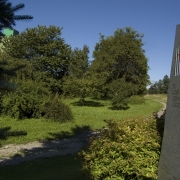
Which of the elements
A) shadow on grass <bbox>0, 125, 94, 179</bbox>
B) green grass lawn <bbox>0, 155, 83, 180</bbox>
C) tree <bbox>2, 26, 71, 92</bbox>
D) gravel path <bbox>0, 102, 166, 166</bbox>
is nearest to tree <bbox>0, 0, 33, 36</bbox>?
green grass lawn <bbox>0, 155, 83, 180</bbox>

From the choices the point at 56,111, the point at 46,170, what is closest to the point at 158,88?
the point at 56,111

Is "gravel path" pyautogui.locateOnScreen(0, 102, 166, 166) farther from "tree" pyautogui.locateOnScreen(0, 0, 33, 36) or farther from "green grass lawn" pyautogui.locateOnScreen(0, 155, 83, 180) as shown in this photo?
"tree" pyautogui.locateOnScreen(0, 0, 33, 36)

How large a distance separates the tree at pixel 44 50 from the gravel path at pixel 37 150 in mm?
25544

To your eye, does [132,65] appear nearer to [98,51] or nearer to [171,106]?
[98,51]

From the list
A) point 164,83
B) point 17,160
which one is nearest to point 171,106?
point 17,160

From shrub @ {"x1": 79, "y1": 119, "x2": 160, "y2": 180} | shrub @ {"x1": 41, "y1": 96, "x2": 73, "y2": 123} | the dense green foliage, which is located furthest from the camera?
the dense green foliage

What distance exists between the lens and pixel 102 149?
4.33 m

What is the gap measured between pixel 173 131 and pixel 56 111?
44.4 feet

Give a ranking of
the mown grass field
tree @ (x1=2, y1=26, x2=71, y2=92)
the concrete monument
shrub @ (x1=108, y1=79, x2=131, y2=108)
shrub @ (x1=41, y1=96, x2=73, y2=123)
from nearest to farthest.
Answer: the concrete monument < the mown grass field < shrub @ (x1=41, y1=96, x2=73, y2=123) < shrub @ (x1=108, y1=79, x2=131, y2=108) < tree @ (x1=2, y1=26, x2=71, y2=92)

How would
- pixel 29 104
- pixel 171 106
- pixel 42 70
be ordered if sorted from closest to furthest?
1. pixel 171 106
2. pixel 29 104
3. pixel 42 70

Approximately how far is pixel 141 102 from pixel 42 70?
15.2 m

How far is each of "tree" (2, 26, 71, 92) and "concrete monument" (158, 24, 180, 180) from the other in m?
33.9

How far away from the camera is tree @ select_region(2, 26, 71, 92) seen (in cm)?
3759

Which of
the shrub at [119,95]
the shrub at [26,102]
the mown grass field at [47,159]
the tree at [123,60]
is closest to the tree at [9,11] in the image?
the mown grass field at [47,159]
